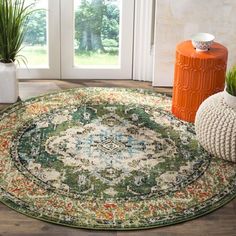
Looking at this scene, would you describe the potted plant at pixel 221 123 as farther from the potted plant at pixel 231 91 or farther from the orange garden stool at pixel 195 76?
the orange garden stool at pixel 195 76

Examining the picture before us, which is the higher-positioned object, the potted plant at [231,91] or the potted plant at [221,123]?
the potted plant at [231,91]

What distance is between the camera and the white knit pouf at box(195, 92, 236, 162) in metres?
3.10

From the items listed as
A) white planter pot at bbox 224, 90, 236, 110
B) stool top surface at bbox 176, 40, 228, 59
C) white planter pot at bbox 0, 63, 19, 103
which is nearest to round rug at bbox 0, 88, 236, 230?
white planter pot at bbox 0, 63, 19, 103

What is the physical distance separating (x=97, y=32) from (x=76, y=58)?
0.22m

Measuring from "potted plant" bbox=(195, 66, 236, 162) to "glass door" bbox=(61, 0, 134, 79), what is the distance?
109 cm

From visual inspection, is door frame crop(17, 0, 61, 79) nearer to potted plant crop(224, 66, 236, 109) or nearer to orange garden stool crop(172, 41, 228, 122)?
orange garden stool crop(172, 41, 228, 122)

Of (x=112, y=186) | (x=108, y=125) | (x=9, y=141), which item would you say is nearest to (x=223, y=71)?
(x=108, y=125)

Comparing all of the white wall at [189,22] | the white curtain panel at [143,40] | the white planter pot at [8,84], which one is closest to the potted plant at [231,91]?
the white wall at [189,22]

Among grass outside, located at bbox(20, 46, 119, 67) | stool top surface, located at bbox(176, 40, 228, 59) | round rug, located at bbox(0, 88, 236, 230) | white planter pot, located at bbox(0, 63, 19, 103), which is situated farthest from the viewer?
grass outside, located at bbox(20, 46, 119, 67)

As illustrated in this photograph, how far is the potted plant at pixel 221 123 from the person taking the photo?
10.2 ft

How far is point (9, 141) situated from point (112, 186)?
2.31 ft

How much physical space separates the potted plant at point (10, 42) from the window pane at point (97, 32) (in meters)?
0.38

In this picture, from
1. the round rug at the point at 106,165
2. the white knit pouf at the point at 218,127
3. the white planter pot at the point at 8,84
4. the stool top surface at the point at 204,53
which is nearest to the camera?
the round rug at the point at 106,165

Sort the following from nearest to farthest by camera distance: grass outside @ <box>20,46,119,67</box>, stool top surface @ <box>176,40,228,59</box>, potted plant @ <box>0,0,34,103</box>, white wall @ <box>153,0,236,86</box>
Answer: stool top surface @ <box>176,40,228,59</box> → potted plant @ <box>0,0,34,103</box> → white wall @ <box>153,0,236,86</box> → grass outside @ <box>20,46,119,67</box>
